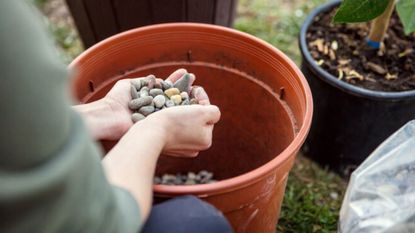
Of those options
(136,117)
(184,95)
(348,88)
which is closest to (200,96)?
(184,95)

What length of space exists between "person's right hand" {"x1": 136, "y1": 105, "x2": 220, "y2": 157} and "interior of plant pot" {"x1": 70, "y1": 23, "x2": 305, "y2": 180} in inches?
7.5

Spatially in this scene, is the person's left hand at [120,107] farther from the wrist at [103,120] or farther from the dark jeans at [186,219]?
the dark jeans at [186,219]

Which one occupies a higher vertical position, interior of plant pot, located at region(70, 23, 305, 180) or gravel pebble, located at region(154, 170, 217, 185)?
interior of plant pot, located at region(70, 23, 305, 180)

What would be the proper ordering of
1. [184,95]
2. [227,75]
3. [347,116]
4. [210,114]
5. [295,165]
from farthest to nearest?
[295,165], [347,116], [227,75], [184,95], [210,114]

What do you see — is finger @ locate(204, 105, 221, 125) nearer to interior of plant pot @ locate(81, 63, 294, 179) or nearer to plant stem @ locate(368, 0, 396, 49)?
interior of plant pot @ locate(81, 63, 294, 179)

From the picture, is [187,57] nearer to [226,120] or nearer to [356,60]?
[226,120]

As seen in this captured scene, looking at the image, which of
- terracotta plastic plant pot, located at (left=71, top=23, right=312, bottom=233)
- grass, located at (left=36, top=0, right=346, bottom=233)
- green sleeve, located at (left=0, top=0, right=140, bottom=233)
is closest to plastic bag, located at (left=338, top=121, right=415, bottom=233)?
terracotta plastic plant pot, located at (left=71, top=23, right=312, bottom=233)

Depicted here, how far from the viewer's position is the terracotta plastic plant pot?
938mm

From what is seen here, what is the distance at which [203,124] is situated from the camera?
0.86 metres

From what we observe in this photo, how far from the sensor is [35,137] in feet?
1.69

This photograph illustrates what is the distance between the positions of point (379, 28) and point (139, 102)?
0.65m

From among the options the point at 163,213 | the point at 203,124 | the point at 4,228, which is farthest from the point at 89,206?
the point at 203,124

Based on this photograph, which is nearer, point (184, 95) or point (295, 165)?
point (184, 95)

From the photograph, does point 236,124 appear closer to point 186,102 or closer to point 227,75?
point 227,75
